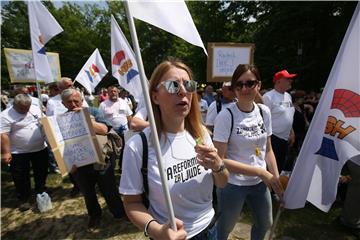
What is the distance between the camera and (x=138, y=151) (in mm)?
1496

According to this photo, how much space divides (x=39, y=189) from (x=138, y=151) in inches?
183

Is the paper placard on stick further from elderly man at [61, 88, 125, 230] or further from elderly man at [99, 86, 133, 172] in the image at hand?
elderly man at [99, 86, 133, 172]

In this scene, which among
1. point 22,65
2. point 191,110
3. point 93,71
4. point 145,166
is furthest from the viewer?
point 22,65

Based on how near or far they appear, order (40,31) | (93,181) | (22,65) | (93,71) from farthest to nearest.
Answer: (22,65) < (93,71) < (40,31) < (93,181)

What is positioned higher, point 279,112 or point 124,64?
point 124,64

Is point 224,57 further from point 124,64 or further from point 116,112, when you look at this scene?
point 116,112

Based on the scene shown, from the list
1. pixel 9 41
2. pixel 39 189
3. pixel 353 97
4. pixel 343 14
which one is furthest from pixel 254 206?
pixel 9 41

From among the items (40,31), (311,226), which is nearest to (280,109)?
(311,226)

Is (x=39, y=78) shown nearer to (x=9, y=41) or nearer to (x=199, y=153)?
(x=199, y=153)

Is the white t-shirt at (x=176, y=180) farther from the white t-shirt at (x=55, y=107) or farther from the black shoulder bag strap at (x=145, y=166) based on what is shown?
the white t-shirt at (x=55, y=107)

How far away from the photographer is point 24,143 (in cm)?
480

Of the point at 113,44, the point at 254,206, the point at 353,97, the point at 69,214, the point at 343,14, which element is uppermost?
the point at 343,14

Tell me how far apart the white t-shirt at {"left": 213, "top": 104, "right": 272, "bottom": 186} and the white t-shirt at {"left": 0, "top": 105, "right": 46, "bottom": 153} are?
388cm

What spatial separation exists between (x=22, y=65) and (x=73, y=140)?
5.39 m
